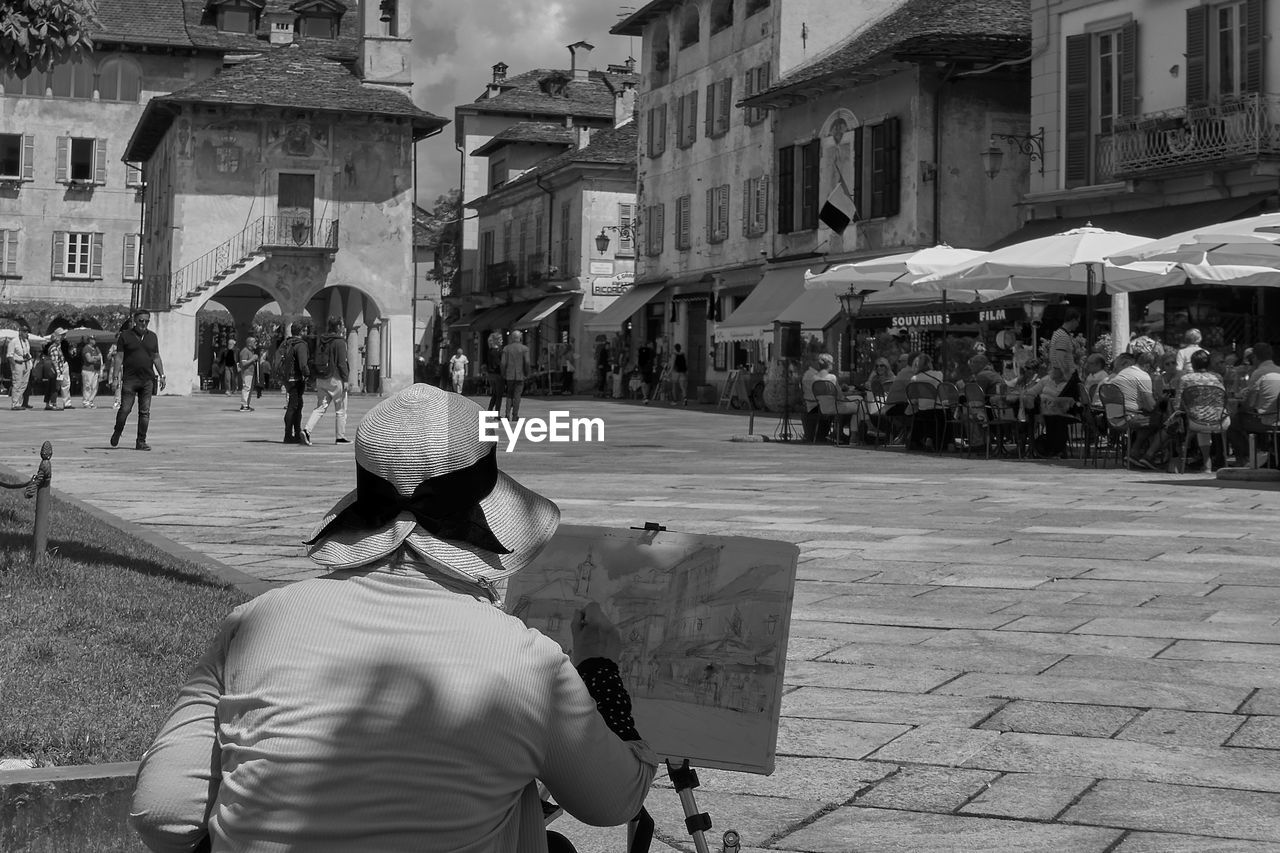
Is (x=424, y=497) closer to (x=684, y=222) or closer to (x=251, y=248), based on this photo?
(x=684, y=222)

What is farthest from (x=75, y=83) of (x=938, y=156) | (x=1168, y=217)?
(x=1168, y=217)

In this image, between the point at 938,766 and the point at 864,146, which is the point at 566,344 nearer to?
the point at 864,146

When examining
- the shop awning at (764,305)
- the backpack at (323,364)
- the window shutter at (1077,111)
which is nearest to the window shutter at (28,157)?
the shop awning at (764,305)

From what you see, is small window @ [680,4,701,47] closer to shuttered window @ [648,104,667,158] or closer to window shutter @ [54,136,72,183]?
shuttered window @ [648,104,667,158]

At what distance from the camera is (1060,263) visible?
18281mm

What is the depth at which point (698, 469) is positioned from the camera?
17641 mm

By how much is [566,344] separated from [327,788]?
53164 mm

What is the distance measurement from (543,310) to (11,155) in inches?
715

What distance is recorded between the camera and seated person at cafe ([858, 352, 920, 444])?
21.2 m

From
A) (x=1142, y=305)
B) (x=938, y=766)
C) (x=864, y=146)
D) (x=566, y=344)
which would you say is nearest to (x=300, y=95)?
(x=566, y=344)

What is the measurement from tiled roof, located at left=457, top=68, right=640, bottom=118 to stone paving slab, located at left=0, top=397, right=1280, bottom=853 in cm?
5264

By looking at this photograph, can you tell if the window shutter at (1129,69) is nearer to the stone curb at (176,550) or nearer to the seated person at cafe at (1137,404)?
the seated person at cafe at (1137,404)

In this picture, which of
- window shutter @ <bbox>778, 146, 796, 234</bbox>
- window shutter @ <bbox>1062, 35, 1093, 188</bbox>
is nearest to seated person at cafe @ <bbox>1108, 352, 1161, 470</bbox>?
window shutter @ <bbox>1062, 35, 1093, 188</bbox>

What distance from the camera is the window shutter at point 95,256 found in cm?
5878
